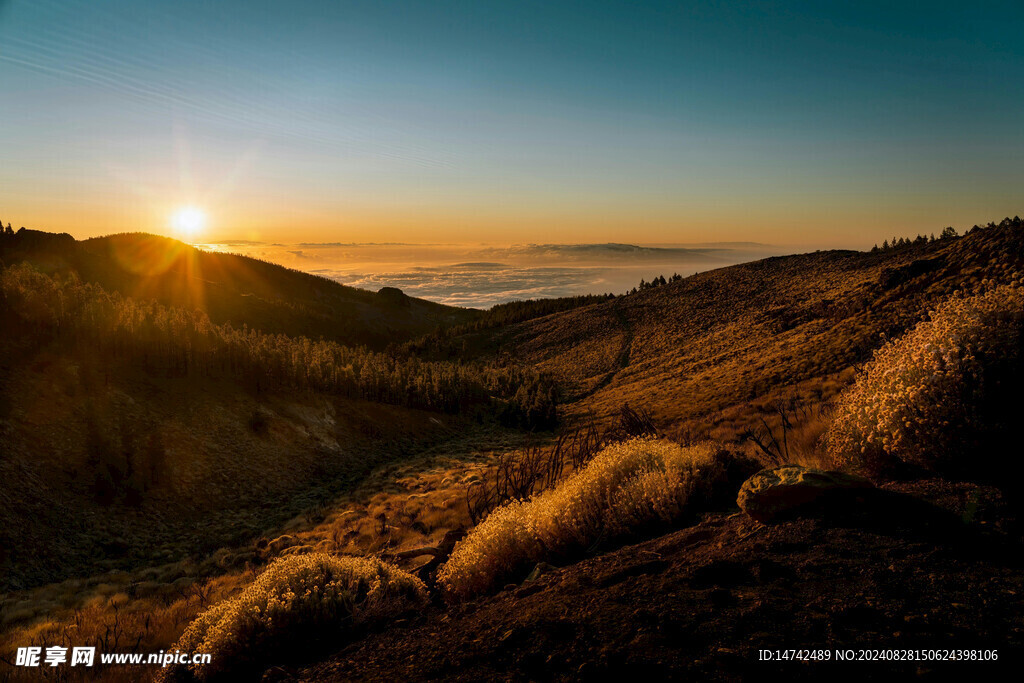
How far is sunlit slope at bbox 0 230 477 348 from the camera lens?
61781 millimetres

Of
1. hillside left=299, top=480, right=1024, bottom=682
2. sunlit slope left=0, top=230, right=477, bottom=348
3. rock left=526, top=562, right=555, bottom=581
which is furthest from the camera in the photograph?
sunlit slope left=0, top=230, right=477, bottom=348

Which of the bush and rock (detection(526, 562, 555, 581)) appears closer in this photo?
the bush

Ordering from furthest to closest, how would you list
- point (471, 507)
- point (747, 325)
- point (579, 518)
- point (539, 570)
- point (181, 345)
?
point (747, 325) → point (181, 345) → point (471, 507) → point (579, 518) → point (539, 570)

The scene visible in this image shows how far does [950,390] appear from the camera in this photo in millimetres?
5496

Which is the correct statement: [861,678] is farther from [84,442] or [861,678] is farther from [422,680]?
[84,442]

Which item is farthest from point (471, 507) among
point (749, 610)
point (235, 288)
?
point (235, 288)

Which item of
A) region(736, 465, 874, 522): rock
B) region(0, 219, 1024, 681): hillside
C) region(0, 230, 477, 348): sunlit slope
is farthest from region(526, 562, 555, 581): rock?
region(0, 230, 477, 348): sunlit slope

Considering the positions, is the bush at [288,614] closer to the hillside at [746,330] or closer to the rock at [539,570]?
the rock at [539,570]

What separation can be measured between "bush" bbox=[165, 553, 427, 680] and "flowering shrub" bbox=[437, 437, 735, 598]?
83 cm

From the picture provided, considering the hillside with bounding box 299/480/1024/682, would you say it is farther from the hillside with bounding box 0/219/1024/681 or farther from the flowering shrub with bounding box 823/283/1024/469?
the flowering shrub with bounding box 823/283/1024/469

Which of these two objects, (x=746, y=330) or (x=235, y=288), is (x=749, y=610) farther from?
(x=235, y=288)

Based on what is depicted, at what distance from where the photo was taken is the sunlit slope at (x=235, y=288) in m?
61.8

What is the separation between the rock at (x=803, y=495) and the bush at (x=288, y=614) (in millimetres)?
4336

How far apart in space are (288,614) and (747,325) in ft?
152
